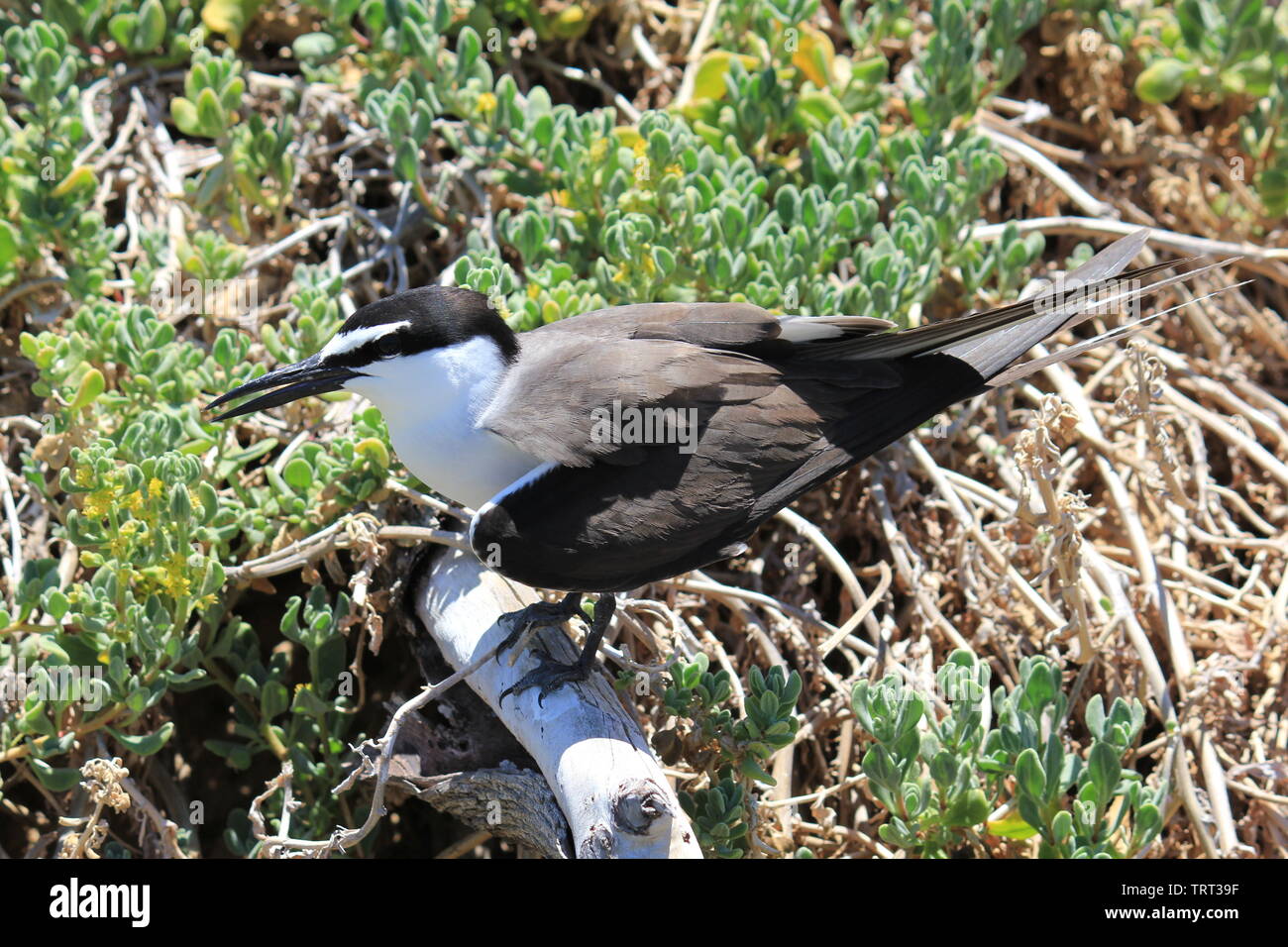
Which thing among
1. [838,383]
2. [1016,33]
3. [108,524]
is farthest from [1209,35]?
[108,524]

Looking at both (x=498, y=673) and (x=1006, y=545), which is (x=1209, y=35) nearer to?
(x=1006, y=545)

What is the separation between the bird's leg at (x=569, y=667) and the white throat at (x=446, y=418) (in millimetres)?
372

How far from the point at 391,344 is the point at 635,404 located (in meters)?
0.55

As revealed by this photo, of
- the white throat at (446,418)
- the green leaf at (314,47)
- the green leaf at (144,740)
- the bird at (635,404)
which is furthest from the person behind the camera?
→ the green leaf at (314,47)

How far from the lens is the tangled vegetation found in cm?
290

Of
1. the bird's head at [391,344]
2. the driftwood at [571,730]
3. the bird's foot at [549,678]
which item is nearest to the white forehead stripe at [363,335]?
the bird's head at [391,344]

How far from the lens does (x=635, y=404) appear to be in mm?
2705

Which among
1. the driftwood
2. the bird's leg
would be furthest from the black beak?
the bird's leg

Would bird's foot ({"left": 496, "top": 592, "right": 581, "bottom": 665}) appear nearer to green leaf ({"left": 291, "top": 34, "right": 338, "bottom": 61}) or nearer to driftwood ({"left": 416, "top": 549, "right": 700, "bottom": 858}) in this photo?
driftwood ({"left": 416, "top": 549, "right": 700, "bottom": 858})

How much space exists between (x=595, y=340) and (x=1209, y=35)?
8.59 ft

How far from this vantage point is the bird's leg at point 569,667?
274 cm

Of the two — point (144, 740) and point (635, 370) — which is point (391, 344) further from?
point (144, 740)

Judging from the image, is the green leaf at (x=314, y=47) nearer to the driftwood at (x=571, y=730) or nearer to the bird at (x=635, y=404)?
the bird at (x=635, y=404)

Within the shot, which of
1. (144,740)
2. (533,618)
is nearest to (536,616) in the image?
(533,618)
